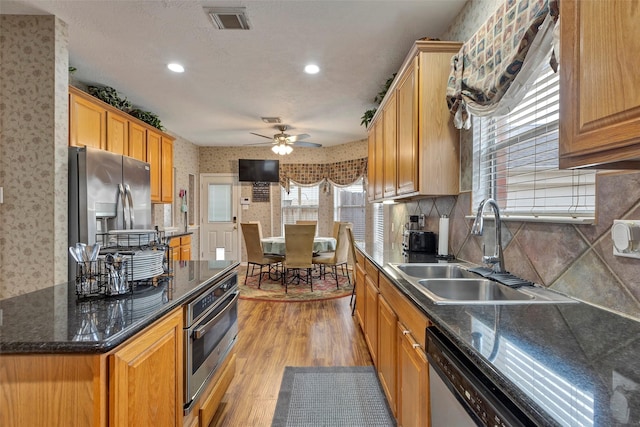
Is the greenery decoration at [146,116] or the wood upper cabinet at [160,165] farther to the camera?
the wood upper cabinet at [160,165]

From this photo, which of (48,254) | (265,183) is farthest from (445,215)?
(265,183)

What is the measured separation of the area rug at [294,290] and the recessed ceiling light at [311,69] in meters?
2.81

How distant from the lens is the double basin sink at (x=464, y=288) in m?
1.19

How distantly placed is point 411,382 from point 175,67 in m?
3.39

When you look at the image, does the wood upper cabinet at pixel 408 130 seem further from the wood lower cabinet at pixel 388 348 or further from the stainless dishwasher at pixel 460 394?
the stainless dishwasher at pixel 460 394

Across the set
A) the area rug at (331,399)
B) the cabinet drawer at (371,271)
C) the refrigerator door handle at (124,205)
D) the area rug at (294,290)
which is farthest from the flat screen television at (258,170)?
the area rug at (331,399)

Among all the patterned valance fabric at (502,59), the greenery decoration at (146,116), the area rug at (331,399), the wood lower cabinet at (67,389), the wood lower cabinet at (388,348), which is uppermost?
the greenery decoration at (146,116)

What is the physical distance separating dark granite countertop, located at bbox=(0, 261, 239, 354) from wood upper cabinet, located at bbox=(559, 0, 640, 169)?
131 centimetres

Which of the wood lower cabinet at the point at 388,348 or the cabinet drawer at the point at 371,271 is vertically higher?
the cabinet drawer at the point at 371,271

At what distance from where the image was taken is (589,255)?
114cm

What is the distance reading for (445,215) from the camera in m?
2.41

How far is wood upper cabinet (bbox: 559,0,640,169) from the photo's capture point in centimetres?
65

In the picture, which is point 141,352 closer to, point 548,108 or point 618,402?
point 618,402

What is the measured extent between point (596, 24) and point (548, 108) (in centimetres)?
75
